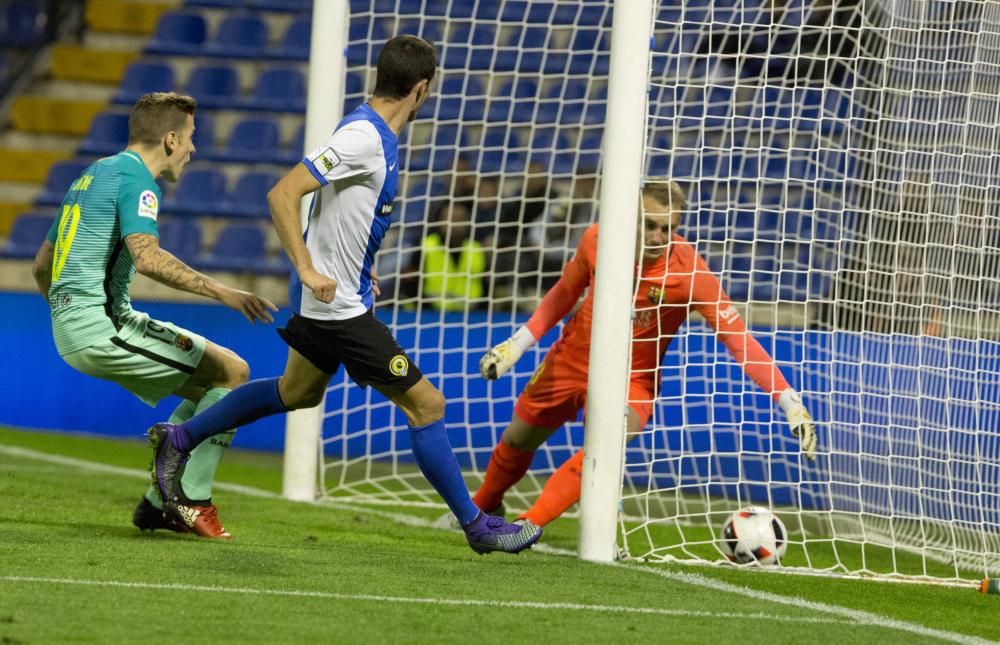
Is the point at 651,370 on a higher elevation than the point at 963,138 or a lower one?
lower

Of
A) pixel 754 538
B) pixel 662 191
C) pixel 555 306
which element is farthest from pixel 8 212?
pixel 754 538

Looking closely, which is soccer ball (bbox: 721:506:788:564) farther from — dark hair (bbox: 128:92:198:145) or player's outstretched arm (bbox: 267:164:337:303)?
dark hair (bbox: 128:92:198:145)

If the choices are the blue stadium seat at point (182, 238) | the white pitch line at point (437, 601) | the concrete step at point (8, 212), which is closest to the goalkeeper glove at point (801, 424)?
the white pitch line at point (437, 601)

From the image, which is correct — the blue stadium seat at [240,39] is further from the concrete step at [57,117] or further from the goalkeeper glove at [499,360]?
the goalkeeper glove at [499,360]

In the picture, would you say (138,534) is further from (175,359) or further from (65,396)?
(65,396)

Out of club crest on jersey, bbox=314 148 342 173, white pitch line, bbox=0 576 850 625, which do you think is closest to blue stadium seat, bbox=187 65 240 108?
club crest on jersey, bbox=314 148 342 173

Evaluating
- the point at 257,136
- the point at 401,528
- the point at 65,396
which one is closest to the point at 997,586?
the point at 401,528

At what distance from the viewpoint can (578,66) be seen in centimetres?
956

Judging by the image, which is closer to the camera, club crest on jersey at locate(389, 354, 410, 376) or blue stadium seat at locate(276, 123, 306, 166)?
club crest on jersey at locate(389, 354, 410, 376)

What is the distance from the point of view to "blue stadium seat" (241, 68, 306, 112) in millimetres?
11625

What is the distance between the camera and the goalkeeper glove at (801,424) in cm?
509

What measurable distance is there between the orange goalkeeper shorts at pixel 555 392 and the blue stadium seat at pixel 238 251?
16.5 ft

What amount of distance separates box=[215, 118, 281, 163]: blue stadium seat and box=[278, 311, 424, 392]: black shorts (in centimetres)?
682

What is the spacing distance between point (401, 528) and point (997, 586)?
2338mm
